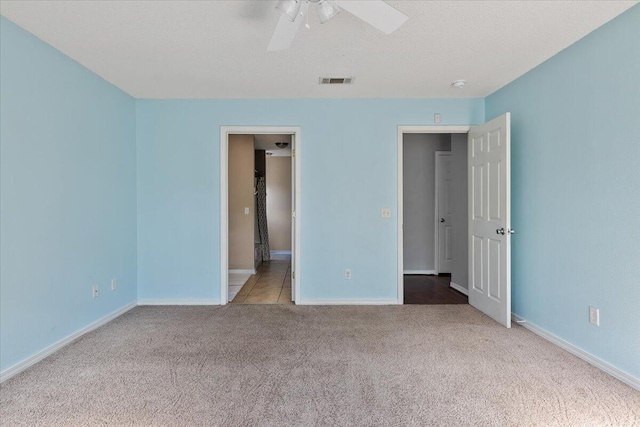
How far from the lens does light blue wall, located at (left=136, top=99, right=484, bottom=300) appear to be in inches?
153

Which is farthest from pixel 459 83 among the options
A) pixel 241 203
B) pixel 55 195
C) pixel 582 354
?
pixel 241 203

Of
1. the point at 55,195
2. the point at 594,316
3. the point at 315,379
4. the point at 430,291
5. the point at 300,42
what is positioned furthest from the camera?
the point at 430,291

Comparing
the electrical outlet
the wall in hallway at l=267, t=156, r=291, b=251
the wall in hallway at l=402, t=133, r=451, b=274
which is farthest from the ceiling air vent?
the wall in hallway at l=267, t=156, r=291, b=251

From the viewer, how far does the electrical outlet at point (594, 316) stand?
7.82ft

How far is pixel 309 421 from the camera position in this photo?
178 cm

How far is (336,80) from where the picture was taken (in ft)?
10.9

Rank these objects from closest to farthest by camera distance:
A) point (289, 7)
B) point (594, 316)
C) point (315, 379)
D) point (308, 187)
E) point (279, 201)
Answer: point (289, 7), point (315, 379), point (594, 316), point (308, 187), point (279, 201)

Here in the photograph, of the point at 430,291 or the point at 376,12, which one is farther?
the point at 430,291

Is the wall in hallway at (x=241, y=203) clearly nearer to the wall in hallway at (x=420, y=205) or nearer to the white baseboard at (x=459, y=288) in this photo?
the wall in hallway at (x=420, y=205)

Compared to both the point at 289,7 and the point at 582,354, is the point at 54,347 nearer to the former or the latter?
the point at 289,7

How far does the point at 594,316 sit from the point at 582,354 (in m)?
0.32

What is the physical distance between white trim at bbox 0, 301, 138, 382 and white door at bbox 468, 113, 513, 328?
379 cm

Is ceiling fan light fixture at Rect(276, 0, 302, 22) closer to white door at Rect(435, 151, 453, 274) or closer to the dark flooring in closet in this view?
the dark flooring in closet

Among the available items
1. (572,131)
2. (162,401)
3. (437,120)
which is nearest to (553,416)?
(572,131)
